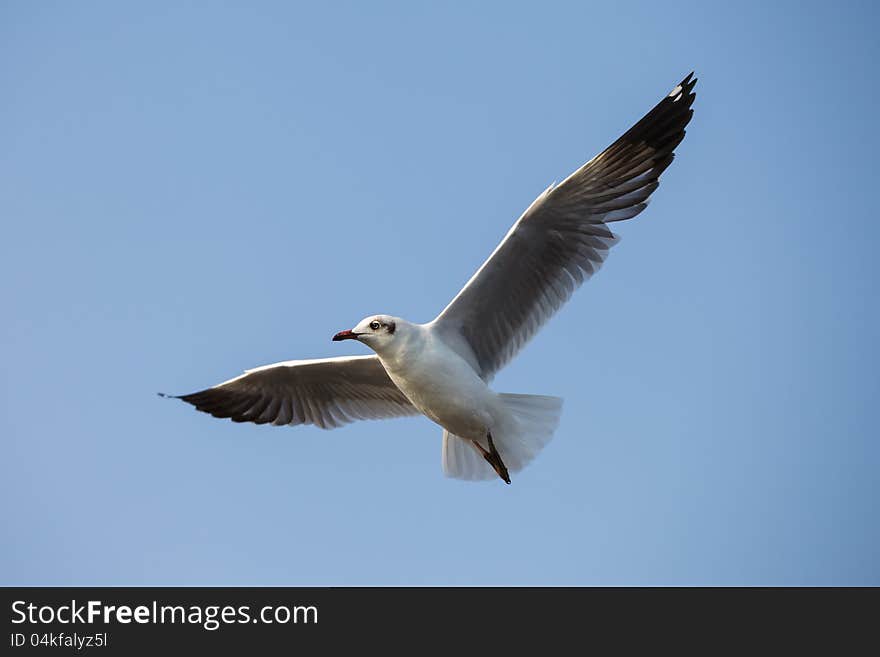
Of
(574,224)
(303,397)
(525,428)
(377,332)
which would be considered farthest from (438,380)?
(303,397)

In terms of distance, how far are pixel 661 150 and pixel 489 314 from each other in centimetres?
162

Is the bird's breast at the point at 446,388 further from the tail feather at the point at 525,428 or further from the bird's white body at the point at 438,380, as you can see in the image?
the tail feather at the point at 525,428

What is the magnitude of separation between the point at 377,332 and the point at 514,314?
1134mm

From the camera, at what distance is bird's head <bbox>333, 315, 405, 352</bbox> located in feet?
27.8

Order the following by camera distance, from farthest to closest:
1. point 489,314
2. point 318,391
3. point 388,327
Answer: point 318,391 → point 489,314 → point 388,327

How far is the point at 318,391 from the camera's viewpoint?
1012 centimetres

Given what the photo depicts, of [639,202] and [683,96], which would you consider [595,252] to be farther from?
[683,96]

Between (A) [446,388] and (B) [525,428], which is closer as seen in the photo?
(A) [446,388]

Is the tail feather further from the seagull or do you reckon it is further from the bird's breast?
the bird's breast

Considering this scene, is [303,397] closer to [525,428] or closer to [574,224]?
[525,428]

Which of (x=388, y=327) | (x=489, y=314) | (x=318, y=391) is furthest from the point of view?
(x=318, y=391)

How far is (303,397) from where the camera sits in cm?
1020

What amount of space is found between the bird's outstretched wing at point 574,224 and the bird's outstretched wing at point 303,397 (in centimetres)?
123
